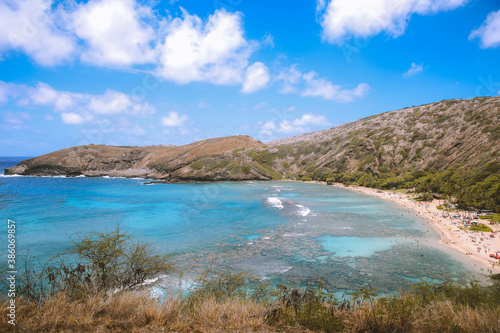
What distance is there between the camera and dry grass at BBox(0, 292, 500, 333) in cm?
566

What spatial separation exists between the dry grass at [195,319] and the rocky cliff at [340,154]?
165ft

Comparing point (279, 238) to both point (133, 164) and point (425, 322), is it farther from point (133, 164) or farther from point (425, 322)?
point (133, 164)

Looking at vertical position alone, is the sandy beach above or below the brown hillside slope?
below

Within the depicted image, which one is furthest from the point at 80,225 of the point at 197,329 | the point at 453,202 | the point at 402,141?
the point at 402,141

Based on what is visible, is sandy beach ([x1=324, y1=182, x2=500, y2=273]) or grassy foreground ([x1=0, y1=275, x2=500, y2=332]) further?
sandy beach ([x1=324, y1=182, x2=500, y2=273])

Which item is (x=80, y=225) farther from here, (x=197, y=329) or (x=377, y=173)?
(x=377, y=173)

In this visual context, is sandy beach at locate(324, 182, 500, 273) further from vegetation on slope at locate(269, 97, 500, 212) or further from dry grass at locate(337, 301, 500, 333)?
dry grass at locate(337, 301, 500, 333)

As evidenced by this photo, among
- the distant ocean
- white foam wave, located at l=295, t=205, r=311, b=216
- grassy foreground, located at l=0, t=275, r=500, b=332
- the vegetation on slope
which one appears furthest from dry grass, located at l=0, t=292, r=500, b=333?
the vegetation on slope

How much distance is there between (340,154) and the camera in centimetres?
9450

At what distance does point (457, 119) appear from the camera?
236ft

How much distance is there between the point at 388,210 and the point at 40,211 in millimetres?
52339

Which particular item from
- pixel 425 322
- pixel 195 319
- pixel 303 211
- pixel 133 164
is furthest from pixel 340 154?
pixel 133 164

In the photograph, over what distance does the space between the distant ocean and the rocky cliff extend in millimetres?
32624

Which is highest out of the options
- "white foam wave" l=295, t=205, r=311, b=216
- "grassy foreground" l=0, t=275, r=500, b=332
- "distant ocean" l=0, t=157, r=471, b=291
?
"grassy foreground" l=0, t=275, r=500, b=332
